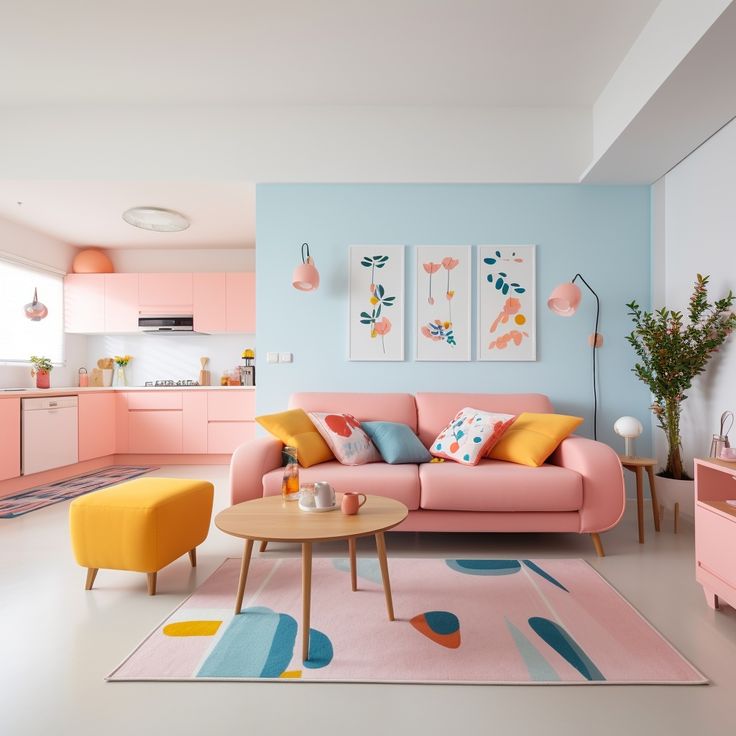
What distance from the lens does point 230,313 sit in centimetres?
582

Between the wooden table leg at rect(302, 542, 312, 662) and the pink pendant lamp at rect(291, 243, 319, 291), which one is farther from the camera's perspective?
the pink pendant lamp at rect(291, 243, 319, 291)

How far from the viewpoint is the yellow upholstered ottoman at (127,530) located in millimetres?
2285

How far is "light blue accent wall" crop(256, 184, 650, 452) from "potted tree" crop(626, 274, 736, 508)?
39 centimetres

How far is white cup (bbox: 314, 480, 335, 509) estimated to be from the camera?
2166 millimetres

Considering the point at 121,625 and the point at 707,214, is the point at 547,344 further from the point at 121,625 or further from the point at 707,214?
the point at 121,625

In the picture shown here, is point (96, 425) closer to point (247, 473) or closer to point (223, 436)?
point (223, 436)

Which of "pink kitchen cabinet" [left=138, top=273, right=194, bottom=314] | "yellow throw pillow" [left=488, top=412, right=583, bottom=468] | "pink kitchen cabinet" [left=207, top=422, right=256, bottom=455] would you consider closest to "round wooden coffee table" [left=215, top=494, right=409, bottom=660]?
"yellow throw pillow" [left=488, top=412, right=583, bottom=468]

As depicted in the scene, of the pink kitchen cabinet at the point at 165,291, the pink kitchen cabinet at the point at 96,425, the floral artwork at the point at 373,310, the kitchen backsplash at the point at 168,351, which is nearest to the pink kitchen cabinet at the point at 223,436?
the kitchen backsplash at the point at 168,351

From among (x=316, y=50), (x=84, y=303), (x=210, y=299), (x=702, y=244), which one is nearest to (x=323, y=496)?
(x=316, y=50)

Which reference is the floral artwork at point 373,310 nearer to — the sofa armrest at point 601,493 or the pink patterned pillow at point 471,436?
the pink patterned pillow at point 471,436

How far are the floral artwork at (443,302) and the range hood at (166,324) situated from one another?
303 cm

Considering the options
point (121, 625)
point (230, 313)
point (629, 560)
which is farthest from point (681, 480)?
point (230, 313)

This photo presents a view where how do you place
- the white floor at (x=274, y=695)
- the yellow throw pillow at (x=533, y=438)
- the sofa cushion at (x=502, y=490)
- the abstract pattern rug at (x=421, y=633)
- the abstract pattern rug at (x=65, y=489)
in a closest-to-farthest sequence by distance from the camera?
the white floor at (x=274, y=695)
the abstract pattern rug at (x=421, y=633)
the sofa cushion at (x=502, y=490)
the yellow throw pillow at (x=533, y=438)
the abstract pattern rug at (x=65, y=489)

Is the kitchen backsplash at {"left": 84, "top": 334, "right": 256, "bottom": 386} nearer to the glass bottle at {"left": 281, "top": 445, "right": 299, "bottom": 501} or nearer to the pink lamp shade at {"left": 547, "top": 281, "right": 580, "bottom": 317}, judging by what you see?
the pink lamp shade at {"left": 547, "top": 281, "right": 580, "bottom": 317}
